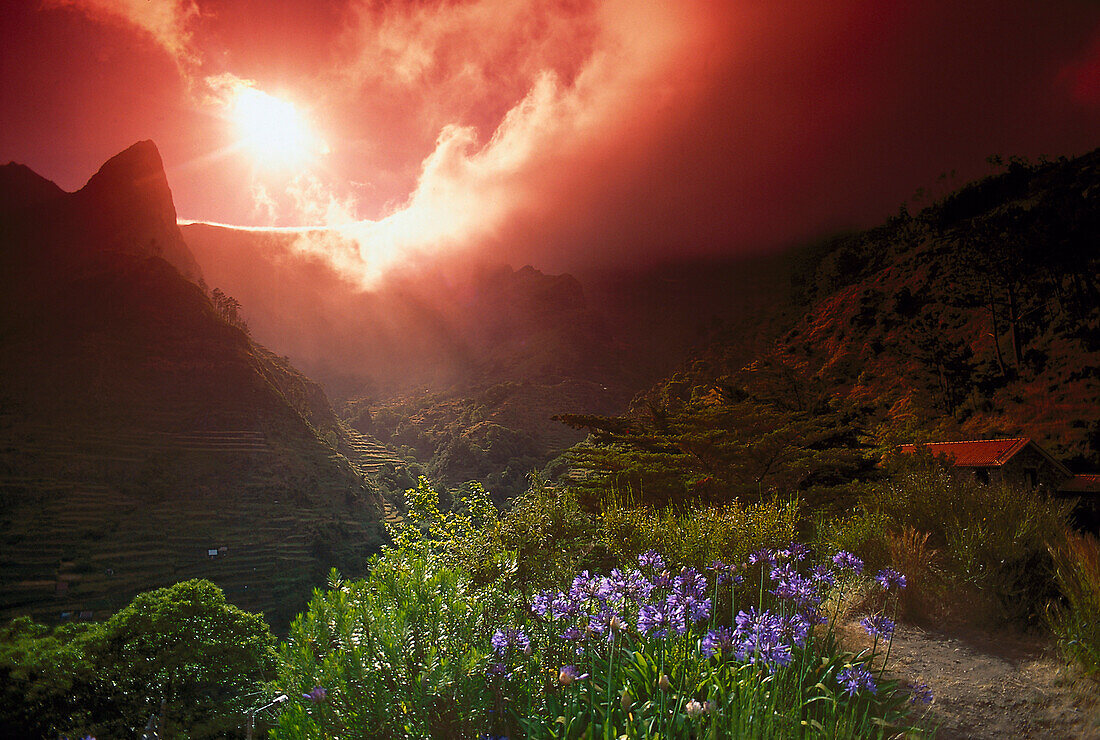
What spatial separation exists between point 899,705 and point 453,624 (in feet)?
10.6

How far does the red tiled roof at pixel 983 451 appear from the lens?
23.2m

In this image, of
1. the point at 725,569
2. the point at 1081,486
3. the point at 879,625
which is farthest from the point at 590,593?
the point at 1081,486

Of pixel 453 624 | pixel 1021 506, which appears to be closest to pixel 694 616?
pixel 453 624

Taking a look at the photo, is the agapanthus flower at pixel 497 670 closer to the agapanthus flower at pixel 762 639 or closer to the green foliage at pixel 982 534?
the agapanthus flower at pixel 762 639

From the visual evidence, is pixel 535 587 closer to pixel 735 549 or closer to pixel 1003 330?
pixel 735 549

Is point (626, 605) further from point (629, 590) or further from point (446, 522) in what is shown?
point (446, 522)

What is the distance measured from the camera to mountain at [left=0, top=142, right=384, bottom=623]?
100312 mm

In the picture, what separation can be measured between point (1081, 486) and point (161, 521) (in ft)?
485

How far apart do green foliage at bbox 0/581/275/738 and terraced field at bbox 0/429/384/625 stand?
90479 millimetres

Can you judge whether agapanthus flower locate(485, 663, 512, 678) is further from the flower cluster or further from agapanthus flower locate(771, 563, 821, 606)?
agapanthus flower locate(771, 563, 821, 606)

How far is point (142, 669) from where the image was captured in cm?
873

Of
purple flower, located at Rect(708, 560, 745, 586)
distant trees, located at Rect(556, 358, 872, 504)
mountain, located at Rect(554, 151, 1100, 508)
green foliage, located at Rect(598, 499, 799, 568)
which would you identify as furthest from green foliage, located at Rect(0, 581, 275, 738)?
mountain, located at Rect(554, 151, 1100, 508)

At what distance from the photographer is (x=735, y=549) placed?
219 inches

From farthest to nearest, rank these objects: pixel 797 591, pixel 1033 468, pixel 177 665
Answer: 1. pixel 1033 468
2. pixel 177 665
3. pixel 797 591
